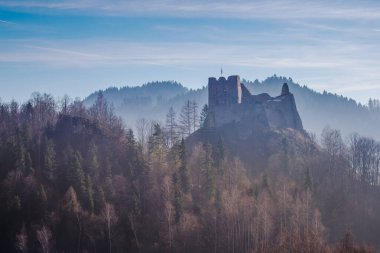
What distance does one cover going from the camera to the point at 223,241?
6800 centimetres

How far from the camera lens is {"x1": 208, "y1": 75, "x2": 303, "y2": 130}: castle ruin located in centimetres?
10000

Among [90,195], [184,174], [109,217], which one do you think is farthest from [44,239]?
[184,174]

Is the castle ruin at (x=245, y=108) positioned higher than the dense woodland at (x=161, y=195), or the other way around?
the castle ruin at (x=245, y=108)

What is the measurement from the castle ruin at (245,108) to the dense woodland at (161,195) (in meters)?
9.46

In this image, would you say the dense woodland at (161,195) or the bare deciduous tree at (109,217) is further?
the dense woodland at (161,195)

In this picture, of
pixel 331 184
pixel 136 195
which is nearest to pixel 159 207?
pixel 136 195

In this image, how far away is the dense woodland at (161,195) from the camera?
65312mm

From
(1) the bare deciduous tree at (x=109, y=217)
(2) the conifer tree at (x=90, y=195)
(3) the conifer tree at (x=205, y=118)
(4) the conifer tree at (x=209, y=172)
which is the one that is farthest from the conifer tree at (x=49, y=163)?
(3) the conifer tree at (x=205, y=118)

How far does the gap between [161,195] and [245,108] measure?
1428 inches

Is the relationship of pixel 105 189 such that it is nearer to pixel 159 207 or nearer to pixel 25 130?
pixel 159 207

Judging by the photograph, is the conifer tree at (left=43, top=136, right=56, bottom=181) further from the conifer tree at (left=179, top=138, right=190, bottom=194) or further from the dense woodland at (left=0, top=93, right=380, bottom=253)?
the conifer tree at (left=179, top=138, right=190, bottom=194)

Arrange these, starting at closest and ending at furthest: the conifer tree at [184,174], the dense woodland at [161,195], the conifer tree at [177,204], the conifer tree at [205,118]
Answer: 1. the dense woodland at [161,195]
2. the conifer tree at [177,204]
3. the conifer tree at [184,174]
4. the conifer tree at [205,118]

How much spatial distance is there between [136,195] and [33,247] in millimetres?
16900

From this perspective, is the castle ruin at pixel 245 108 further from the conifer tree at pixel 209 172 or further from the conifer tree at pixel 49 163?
the conifer tree at pixel 49 163
